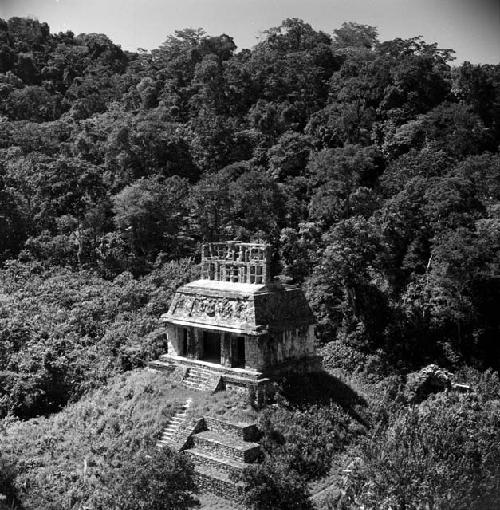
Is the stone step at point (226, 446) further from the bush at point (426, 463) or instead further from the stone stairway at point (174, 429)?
the bush at point (426, 463)

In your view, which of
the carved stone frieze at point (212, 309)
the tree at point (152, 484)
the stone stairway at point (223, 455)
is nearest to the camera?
the tree at point (152, 484)

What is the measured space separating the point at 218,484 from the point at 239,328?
4.10 metres

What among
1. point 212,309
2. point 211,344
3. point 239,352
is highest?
point 212,309

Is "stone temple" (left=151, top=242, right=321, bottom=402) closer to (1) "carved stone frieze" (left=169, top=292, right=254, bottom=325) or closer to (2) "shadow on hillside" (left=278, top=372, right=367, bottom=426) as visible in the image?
(1) "carved stone frieze" (left=169, top=292, right=254, bottom=325)

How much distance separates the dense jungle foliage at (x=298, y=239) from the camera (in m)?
15.3

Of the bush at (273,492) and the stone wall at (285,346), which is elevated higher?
the stone wall at (285,346)

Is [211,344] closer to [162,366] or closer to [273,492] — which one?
[162,366]

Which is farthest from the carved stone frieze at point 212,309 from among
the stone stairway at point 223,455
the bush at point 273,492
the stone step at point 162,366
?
the bush at point 273,492

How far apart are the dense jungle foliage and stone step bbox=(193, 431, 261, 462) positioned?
59cm

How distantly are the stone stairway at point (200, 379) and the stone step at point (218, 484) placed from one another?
264cm

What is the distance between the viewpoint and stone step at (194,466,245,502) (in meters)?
14.6

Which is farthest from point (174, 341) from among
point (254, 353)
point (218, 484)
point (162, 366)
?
point (218, 484)

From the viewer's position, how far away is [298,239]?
30.7m

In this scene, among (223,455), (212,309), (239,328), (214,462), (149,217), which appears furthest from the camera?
(149,217)
